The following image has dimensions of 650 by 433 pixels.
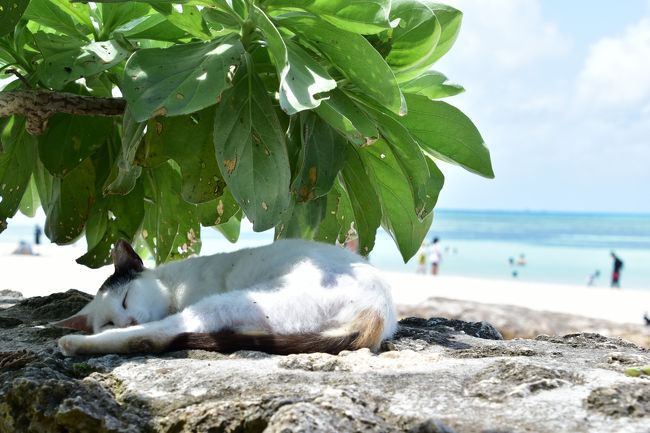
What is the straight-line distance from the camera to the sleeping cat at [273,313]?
1.56 m

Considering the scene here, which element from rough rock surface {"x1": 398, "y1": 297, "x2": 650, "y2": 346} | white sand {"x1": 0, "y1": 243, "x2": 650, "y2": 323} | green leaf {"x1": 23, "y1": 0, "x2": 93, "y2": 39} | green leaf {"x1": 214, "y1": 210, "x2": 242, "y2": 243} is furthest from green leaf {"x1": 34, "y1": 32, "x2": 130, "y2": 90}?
white sand {"x1": 0, "y1": 243, "x2": 650, "y2": 323}

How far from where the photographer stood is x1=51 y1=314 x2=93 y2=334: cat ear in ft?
6.23

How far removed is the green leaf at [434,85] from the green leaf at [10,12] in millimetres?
977

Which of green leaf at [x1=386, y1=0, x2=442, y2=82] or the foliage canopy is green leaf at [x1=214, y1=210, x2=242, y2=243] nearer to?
the foliage canopy

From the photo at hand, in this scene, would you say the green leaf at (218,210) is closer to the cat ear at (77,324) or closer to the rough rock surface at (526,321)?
the cat ear at (77,324)

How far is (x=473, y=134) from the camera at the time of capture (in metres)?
1.96

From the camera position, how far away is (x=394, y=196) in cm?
204

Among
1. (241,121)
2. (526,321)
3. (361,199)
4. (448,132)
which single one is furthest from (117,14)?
(526,321)

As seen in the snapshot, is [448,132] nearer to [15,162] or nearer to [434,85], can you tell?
[434,85]

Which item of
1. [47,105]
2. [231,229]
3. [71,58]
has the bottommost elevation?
[231,229]

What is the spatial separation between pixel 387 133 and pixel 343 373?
2.39 ft

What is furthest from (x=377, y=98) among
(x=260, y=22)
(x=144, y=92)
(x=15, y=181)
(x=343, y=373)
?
(x=15, y=181)

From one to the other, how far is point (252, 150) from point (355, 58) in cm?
31

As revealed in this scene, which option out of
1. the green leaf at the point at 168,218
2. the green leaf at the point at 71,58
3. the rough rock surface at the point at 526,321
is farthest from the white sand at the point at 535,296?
the green leaf at the point at 71,58
